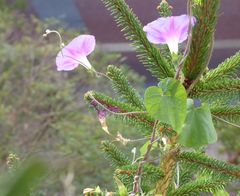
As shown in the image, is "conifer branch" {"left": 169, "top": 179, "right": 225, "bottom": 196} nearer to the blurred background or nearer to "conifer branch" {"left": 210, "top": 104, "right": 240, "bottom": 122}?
"conifer branch" {"left": 210, "top": 104, "right": 240, "bottom": 122}

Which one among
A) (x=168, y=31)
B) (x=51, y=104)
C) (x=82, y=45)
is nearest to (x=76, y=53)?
(x=82, y=45)

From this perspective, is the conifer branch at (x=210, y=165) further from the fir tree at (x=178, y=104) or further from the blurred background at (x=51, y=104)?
the blurred background at (x=51, y=104)

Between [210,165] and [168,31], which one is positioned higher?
[168,31]

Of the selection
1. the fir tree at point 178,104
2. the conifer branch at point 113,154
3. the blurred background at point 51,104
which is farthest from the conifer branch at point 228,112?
the blurred background at point 51,104

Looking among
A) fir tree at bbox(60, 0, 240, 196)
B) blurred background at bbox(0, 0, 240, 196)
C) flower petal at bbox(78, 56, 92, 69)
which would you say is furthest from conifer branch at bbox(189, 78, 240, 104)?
blurred background at bbox(0, 0, 240, 196)

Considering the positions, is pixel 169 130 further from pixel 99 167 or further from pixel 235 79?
pixel 99 167

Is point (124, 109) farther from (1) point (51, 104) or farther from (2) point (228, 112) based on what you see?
(1) point (51, 104)
